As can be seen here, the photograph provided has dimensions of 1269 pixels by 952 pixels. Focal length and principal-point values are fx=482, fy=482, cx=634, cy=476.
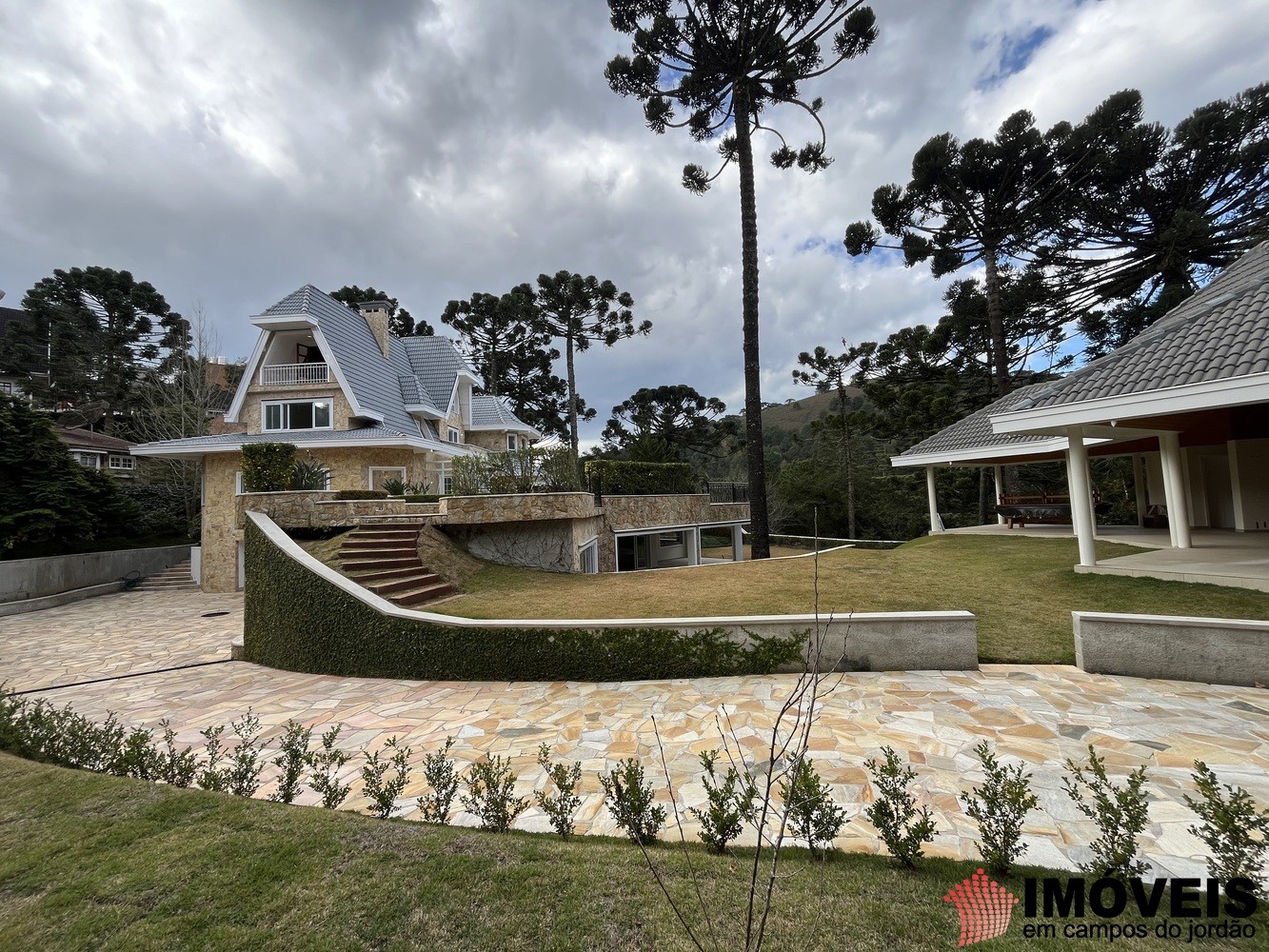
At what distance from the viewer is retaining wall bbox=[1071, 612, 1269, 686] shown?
5.25 meters

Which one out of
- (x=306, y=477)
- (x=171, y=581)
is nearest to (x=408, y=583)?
(x=306, y=477)

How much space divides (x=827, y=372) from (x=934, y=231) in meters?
9.11

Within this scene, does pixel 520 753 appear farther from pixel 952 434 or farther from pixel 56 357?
pixel 56 357

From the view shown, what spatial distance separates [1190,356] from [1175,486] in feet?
11.7

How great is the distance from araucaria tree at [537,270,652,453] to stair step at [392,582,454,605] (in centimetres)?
1955

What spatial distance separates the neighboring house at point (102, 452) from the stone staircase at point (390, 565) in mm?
24022

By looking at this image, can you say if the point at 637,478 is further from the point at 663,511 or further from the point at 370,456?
the point at 370,456

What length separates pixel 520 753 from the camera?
4430 mm

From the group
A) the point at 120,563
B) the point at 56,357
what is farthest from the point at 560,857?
the point at 56,357

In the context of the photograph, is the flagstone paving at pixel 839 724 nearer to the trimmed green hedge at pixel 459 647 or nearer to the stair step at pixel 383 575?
the trimmed green hedge at pixel 459 647

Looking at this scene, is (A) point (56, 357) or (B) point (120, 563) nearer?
(B) point (120, 563)

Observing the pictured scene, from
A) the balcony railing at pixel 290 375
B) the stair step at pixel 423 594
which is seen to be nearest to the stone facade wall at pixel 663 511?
the stair step at pixel 423 594

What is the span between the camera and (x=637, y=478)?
17.8 metres

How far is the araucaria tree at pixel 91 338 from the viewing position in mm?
30141
